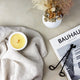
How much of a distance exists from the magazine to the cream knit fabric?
63 mm

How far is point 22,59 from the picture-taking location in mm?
711

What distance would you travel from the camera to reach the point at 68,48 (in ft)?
2.43

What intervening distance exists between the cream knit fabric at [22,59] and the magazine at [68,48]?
0.06 meters

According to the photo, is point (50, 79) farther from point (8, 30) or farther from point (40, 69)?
point (8, 30)

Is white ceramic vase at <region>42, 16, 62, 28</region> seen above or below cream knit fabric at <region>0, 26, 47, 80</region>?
above

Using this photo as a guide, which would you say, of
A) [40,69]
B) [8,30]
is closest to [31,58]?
[40,69]

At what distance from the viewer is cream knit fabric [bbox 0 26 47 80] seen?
0.70 m

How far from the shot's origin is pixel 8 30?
742 mm

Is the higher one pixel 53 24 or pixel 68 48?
pixel 53 24

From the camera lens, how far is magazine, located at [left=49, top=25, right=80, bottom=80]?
717 millimetres

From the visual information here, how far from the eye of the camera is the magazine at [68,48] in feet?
2.35

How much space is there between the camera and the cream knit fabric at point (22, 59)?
2.31 feet

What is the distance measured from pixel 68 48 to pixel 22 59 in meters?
0.21

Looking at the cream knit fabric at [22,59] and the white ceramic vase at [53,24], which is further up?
the white ceramic vase at [53,24]
